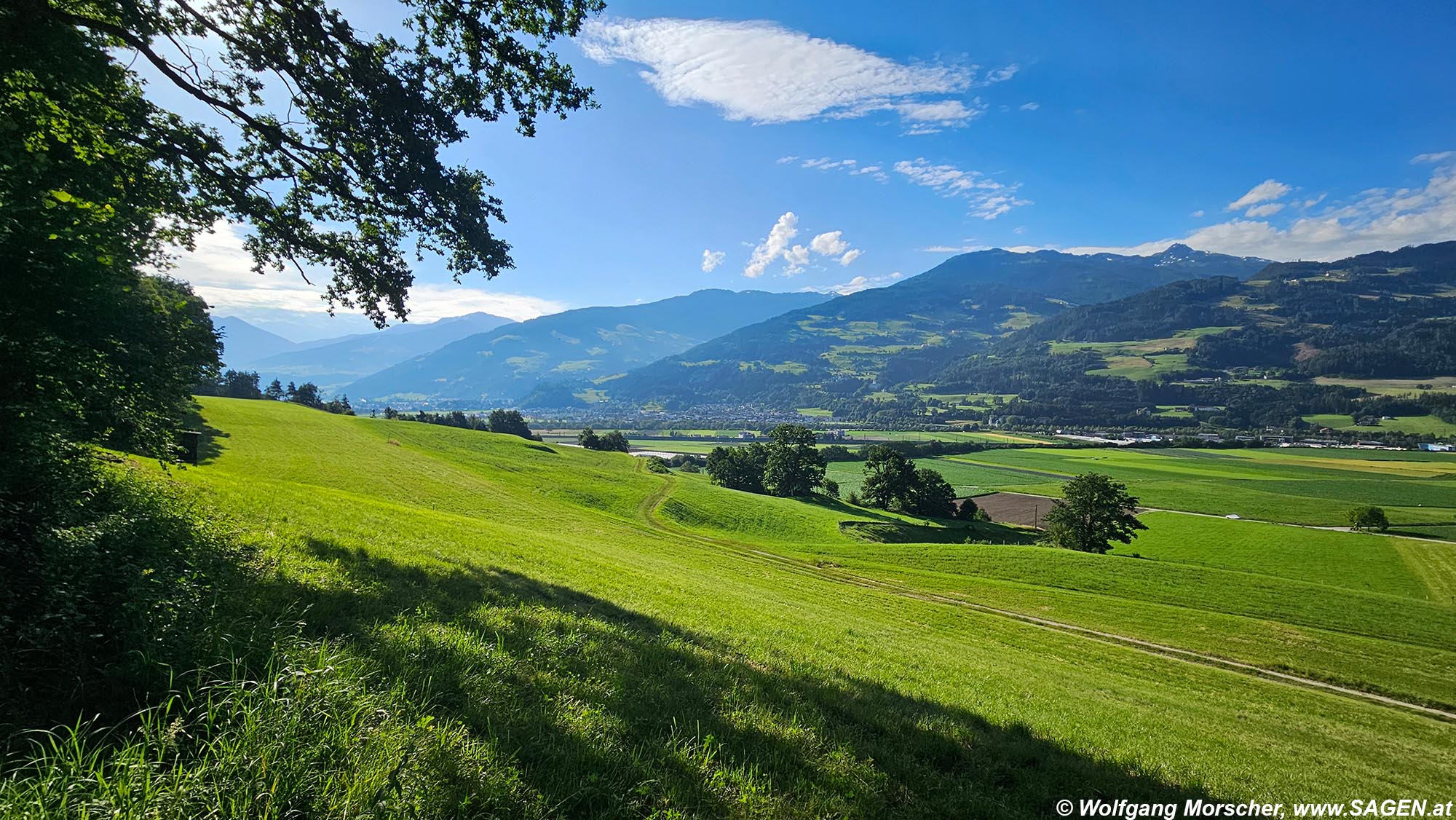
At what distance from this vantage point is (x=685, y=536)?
48.1 metres

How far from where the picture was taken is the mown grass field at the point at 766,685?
4.18 m

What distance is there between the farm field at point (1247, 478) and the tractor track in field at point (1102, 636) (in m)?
72.9

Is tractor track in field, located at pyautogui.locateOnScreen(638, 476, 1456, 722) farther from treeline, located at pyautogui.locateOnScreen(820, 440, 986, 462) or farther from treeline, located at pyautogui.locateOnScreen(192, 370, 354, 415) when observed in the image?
treeline, located at pyautogui.locateOnScreen(192, 370, 354, 415)

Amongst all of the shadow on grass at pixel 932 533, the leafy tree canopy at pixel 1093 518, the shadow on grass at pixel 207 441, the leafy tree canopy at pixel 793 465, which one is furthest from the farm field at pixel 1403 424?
the shadow on grass at pixel 207 441

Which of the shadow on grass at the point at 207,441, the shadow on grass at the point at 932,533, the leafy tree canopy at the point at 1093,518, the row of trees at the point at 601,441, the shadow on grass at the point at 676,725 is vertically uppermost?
the shadow on grass at the point at 207,441

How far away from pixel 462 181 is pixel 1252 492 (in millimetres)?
132625

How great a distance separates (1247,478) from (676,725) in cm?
15352

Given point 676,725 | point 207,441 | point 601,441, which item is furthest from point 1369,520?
point 207,441

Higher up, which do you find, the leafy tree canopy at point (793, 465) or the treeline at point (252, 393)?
the treeline at point (252, 393)

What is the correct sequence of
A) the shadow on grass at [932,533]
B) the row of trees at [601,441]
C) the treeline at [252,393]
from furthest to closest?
the row of trees at [601,441], the treeline at [252,393], the shadow on grass at [932,533]

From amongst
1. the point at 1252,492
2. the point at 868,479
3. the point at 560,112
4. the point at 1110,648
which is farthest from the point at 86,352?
the point at 1252,492

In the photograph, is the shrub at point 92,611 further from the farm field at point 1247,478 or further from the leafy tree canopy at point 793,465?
the farm field at point 1247,478

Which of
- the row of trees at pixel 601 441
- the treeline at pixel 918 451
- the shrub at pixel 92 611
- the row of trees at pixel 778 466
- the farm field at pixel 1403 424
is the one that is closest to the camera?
the shrub at pixel 92 611

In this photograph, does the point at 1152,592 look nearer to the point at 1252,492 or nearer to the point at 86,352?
the point at 86,352
